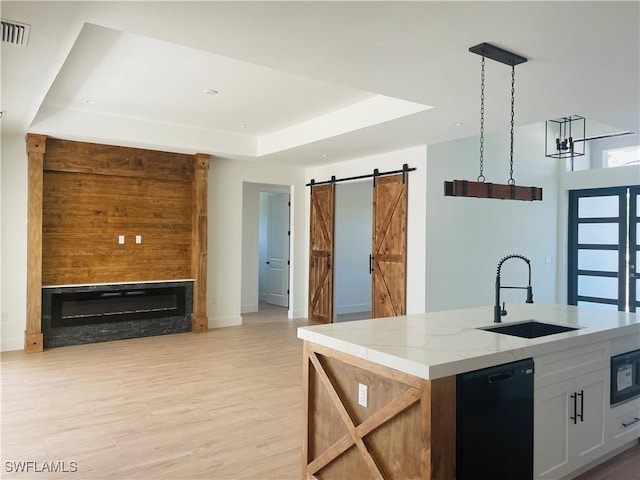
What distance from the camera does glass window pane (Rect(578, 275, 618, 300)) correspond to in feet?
26.4

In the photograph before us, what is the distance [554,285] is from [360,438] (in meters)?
7.45

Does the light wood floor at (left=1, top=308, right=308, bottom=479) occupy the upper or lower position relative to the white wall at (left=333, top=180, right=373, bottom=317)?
lower

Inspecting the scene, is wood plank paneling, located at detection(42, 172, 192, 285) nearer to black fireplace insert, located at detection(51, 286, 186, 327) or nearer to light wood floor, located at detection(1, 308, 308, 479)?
→ black fireplace insert, located at detection(51, 286, 186, 327)

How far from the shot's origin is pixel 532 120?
4.77 m

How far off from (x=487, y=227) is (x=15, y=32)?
6.29m

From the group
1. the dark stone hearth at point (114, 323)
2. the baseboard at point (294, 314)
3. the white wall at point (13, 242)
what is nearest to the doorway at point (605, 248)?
the baseboard at point (294, 314)

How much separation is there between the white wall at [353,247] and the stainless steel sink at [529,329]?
5.47 m

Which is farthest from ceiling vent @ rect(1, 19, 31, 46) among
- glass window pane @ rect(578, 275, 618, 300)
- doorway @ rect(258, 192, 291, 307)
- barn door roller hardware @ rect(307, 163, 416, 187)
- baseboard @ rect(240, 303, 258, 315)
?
glass window pane @ rect(578, 275, 618, 300)

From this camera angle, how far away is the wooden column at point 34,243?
582 centimetres

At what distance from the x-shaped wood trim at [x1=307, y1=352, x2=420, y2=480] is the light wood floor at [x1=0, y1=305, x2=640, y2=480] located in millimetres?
457

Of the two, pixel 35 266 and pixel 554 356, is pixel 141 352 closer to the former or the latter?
pixel 35 266

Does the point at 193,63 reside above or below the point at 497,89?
above

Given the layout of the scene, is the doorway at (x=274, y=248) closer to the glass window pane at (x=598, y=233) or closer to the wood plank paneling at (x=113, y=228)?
the wood plank paneling at (x=113, y=228)

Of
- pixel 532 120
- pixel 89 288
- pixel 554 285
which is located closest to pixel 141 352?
pixel 89 288
